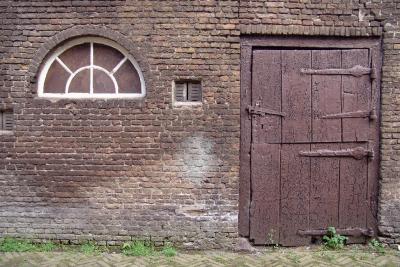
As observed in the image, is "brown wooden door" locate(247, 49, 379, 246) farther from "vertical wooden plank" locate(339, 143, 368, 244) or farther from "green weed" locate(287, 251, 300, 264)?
"green weed" locate(287, 251, 300, 264)

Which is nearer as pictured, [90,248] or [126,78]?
[90,248]

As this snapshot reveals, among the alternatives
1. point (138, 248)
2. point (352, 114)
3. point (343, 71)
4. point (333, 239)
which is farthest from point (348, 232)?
point (138, 248)

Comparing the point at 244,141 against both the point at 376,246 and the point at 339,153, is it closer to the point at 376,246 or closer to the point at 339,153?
the point at 339,153

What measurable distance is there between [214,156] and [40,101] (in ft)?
8.13

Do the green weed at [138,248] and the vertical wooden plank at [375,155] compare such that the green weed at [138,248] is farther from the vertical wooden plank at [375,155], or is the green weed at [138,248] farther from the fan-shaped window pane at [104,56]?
the vertical wooden plank at [375,155]

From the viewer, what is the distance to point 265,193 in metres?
5.18

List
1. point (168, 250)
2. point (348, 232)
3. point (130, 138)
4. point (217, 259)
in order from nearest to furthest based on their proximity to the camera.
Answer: point (217, 259)
point (168, 250)
point (130, 138)
point (348, 232)

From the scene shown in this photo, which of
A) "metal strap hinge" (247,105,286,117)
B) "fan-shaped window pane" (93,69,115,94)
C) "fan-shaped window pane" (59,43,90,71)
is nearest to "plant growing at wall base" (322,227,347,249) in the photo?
"metal strap hinge" (247,105,286,117)

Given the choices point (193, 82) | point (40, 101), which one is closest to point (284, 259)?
point (193, 82)

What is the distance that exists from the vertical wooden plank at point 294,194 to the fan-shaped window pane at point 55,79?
3.19m

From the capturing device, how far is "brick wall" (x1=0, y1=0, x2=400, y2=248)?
5.03 metres

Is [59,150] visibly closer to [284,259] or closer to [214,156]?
[214,156]

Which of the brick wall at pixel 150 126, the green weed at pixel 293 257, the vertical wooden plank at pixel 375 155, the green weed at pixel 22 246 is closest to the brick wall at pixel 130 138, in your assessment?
the brick wall at pixel 150 126

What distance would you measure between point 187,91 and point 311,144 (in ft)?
6.07
